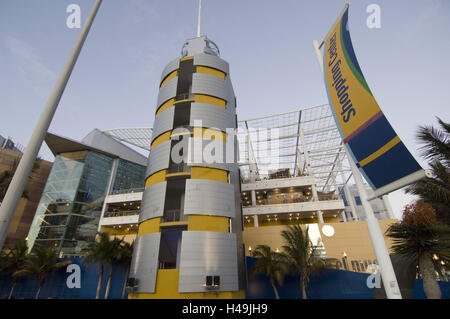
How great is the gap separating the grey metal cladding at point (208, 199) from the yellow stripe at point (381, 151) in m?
14.3

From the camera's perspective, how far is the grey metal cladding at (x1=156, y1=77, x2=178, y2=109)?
→ 24.8 metres

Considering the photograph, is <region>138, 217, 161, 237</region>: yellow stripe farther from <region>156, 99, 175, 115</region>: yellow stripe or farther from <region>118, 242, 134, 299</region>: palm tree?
<region>156, 99, 175, 115</region>: yellow stripe

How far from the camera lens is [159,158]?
72.2 ft

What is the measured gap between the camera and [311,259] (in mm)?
20250

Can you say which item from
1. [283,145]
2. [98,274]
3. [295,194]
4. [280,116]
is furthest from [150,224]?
[283,145]

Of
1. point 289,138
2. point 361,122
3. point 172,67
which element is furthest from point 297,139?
point 361,122

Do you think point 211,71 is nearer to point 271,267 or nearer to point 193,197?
point 193,197

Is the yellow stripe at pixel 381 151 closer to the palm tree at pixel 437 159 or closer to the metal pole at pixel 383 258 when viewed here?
the metal pole at pixel 383 258

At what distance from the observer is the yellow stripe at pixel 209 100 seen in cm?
2397

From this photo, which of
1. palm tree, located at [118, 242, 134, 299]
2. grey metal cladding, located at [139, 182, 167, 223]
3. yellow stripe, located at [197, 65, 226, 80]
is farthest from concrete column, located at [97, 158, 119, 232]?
yellow stripe, located at [197, 65, 226, 80]

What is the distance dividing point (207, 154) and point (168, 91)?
928cm

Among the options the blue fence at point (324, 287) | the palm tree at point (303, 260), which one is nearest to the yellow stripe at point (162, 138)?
the palm tree at point (303, 260)
